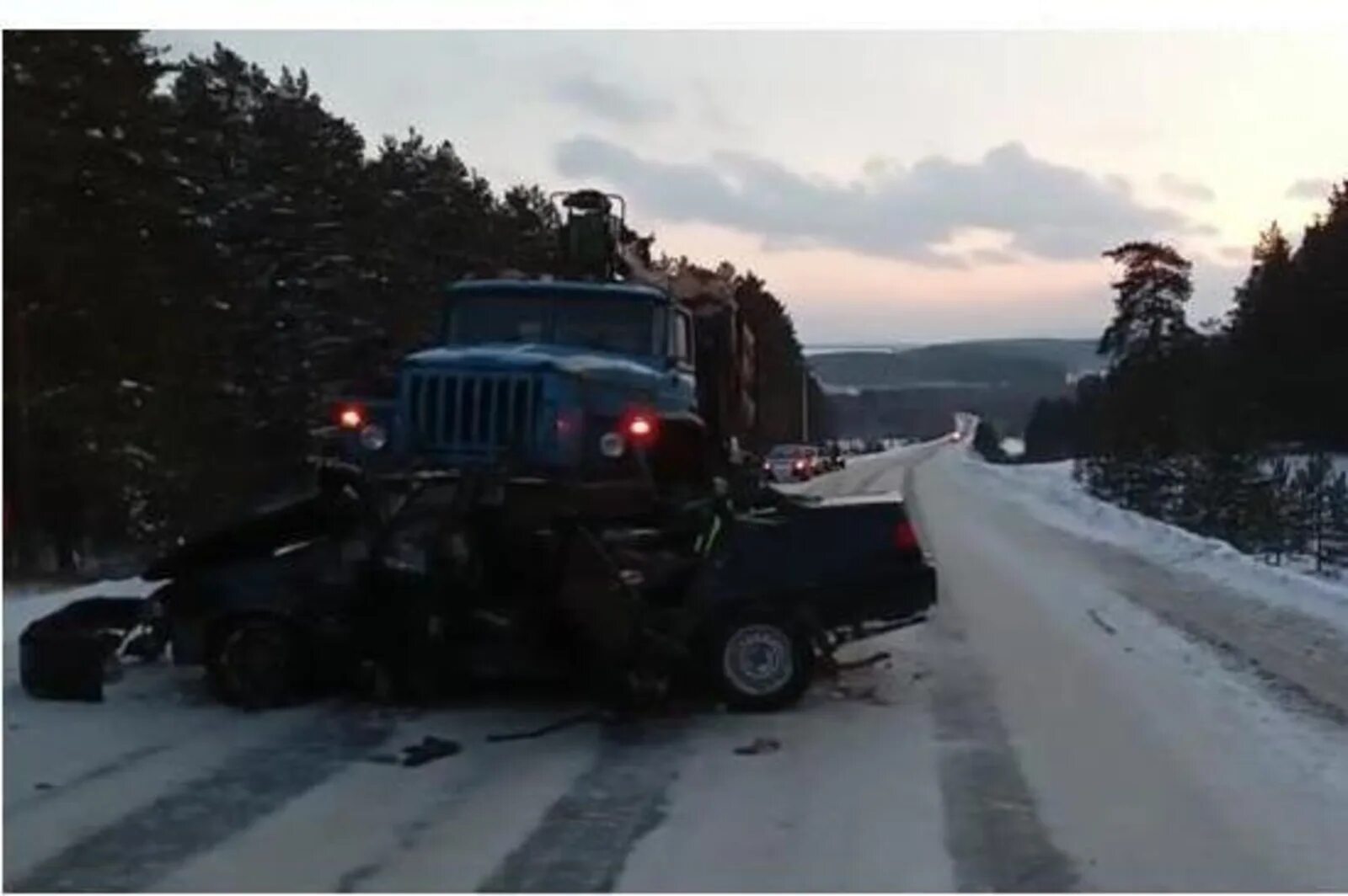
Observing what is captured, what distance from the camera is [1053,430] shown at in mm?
136500

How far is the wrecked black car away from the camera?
10875 millimetres

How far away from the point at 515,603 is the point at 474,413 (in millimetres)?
1380

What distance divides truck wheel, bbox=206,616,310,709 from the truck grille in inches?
60.2

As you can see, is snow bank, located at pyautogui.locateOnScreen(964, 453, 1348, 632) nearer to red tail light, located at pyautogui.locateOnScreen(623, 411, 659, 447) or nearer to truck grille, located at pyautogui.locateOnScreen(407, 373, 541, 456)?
red tail light, located at pyautogui.locateOnScreen(623, 411, 659, 447)

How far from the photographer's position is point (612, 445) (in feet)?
39.1

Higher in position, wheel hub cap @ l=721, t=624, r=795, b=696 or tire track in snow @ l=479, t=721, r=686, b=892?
wheel hub cap @ l=721, t=624, r=795, b=696

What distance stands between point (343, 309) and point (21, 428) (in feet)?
56.1

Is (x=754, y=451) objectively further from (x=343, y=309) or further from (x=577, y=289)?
(x=343, y=309)

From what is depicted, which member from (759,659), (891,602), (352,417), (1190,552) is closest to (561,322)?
(352,417)

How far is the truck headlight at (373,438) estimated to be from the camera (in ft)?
39.4

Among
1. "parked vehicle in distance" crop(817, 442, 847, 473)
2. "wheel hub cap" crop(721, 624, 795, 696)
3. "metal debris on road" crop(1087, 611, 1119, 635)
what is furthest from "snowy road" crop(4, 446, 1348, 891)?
"parked vehicle in distance" crop(817, 442, 847, 473)

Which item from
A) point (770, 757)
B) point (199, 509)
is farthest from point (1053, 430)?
point (770, 757)

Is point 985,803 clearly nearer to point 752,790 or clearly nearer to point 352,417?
point 752,790

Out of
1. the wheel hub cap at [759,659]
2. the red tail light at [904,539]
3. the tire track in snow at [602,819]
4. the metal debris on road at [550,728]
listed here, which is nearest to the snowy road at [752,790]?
the tire track in snow at [602,819]
